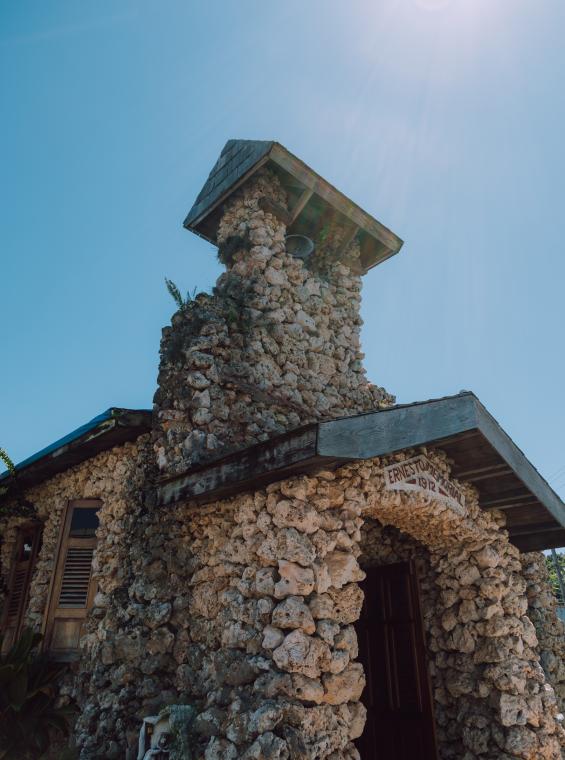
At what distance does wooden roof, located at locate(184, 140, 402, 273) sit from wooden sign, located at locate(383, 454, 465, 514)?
4.06m

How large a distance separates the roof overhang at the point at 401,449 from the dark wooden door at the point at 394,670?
1.43 meters

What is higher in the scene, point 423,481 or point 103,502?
point 103,502

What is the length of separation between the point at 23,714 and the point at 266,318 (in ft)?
16.8

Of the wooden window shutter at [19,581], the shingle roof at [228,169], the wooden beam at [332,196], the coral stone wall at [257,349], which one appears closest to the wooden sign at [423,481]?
the coral stone wall at [257,349]

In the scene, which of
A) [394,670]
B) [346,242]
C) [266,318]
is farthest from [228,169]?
[394,670]

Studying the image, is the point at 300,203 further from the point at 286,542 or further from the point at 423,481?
the point at 286,542

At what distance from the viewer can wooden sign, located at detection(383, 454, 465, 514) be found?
17.2 ft

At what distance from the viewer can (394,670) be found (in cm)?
633

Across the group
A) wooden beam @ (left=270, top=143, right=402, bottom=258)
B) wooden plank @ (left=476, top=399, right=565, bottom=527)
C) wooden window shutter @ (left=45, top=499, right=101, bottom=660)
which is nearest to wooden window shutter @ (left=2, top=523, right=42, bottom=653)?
wooden window shutter @ (left=45, top=499, right=101, bottom=660)

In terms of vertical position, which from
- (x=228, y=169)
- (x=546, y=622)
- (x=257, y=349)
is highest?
(x=228, y=169)

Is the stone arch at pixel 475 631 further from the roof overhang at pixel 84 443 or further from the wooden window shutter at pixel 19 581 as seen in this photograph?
the wooden window shutter at pixel 19 581

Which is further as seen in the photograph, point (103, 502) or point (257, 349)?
point (103, 502)

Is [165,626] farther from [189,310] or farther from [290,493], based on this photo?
[189,310]

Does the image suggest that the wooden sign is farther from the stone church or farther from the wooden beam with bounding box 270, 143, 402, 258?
the wooden beam with bounding box 270, 143, 402, 258
